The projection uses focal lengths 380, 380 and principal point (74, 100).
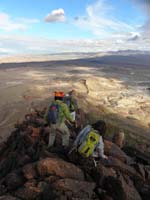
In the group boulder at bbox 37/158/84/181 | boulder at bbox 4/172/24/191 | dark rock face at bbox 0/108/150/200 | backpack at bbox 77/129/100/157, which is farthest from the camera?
backpack at bbox 77/129/100/157

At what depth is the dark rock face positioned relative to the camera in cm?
1022

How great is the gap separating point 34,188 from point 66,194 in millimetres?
904

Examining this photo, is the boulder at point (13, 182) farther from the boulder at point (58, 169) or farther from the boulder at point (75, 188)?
the boulder at point (75, 188)

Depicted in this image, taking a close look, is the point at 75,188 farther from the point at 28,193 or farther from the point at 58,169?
the point at 28,193

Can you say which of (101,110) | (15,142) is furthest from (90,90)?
(15,142)

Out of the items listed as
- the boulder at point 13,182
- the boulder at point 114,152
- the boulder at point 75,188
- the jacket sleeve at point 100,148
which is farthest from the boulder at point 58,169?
the boulder at point 114,152

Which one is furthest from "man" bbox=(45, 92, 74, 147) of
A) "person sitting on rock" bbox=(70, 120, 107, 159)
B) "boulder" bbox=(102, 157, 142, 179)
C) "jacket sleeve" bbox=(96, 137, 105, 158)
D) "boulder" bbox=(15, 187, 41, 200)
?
"boulder" bbox=(15, 187, 41, 200)

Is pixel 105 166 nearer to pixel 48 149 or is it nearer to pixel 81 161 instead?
pixel 81 161

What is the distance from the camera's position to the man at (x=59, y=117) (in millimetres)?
12586

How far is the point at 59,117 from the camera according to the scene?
12758 mm

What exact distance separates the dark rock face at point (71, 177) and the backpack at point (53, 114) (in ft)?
3.32

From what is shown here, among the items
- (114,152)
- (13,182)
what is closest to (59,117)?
(114,152)

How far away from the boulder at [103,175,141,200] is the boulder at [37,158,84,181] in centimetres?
92

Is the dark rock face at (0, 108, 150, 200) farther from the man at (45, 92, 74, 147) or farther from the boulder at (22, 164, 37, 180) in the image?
the man at (45, 92, 74, 147)
